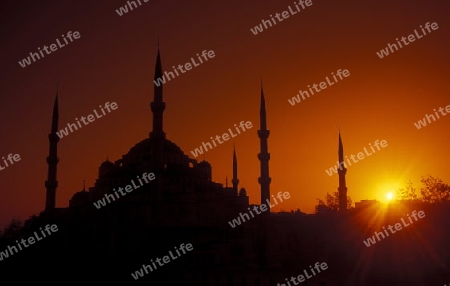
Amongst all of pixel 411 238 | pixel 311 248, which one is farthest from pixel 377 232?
pixel 311 248

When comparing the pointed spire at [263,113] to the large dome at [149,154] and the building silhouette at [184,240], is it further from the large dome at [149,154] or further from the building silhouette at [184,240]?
the large dome at [149,154]

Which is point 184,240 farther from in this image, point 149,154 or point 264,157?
point 149,154

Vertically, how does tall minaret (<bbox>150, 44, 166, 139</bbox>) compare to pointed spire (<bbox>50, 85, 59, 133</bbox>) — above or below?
below

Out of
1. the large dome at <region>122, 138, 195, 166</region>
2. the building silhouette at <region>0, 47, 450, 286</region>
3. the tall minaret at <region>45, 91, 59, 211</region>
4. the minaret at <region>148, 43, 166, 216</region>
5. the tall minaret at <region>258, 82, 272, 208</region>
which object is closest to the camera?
the building silhouette at <region>0, 47, 450, 286</region>

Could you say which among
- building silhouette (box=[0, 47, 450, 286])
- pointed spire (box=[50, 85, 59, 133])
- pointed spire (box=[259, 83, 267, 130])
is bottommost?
building silhouette (box=[0, 47, 450, 286])

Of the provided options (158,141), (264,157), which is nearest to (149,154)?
(158,141)

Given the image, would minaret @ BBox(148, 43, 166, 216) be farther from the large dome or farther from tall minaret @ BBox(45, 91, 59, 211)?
tall minaret @ BBox(45, 91, 59, 211)

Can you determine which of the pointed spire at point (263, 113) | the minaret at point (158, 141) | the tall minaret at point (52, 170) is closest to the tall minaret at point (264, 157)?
the pointed spire at point (263, 113)

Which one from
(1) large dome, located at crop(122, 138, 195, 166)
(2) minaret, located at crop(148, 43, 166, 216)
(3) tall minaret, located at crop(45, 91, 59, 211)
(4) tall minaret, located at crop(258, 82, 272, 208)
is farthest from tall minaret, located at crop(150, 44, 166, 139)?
(3) tall minaret, located at crop(45, 91, 59, 211)
